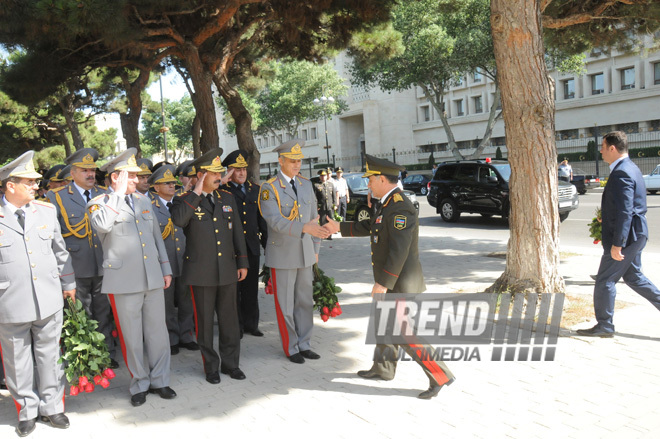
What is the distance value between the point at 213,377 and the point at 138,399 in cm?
69

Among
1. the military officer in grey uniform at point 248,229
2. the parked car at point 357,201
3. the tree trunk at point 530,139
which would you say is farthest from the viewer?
the parked car at point 357,201

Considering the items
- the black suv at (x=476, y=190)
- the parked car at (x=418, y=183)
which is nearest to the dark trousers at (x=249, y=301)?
the black suv at (x=476, y=190)

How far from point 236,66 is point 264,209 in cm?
1279

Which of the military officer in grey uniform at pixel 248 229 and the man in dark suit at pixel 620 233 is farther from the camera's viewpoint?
the military officer in grey uniform at pixel 248 229

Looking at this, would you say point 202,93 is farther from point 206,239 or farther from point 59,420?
point 59,420

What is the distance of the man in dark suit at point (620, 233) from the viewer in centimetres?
569

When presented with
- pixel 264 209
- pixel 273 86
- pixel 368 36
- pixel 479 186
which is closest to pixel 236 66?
pixel 368 36

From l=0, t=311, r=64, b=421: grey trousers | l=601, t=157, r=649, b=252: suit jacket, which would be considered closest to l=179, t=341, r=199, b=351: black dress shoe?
l=0, t=311, r=64, b=421: grey trousers

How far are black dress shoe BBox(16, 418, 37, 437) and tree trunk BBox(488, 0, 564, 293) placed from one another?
5.38m

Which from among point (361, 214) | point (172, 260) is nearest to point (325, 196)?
point (361, 214)

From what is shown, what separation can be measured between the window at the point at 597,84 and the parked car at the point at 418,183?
1705cm

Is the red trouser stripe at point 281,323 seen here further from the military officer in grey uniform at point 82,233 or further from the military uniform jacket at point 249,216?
the military officer in grey uniform at point 82,233

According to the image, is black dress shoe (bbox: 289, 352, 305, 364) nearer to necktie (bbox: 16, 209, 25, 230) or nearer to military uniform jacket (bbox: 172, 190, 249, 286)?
military uniform jacket (bbox: 172, 190, 249, 286)

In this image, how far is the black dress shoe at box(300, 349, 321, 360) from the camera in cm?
579
